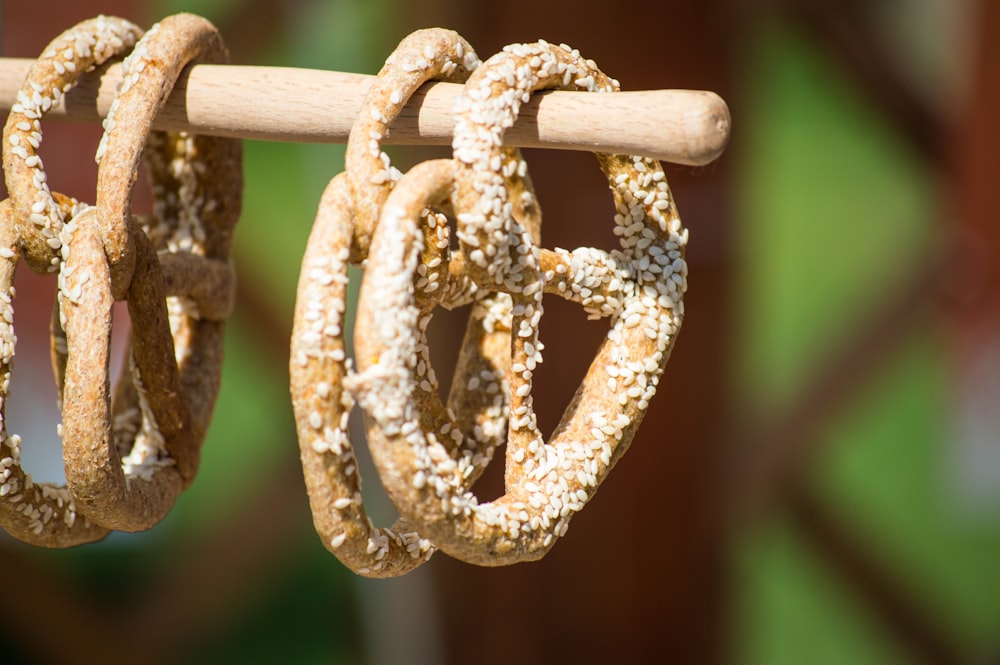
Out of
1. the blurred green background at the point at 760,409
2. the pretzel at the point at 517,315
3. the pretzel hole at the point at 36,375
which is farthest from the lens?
the blurred green background at the point at 760,409

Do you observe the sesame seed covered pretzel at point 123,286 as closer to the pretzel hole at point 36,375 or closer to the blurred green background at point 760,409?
the blurred green background at point 760,409

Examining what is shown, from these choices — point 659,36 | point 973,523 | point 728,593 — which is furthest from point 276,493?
point 973,523

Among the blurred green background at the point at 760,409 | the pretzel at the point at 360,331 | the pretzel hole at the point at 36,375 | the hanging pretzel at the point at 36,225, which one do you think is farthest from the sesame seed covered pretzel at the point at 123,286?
the pretzel hole at the point at 36,375

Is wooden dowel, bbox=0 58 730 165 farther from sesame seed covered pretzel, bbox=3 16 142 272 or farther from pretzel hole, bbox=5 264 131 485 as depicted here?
pretzel hole, bbox=5 264 131 485

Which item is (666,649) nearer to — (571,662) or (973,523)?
(571,662)

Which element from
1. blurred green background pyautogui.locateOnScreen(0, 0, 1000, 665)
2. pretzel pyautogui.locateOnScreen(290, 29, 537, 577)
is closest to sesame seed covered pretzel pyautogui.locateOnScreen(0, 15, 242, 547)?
pretzel pyautogui.locateOnScreen(290, 29, 537, 577)
